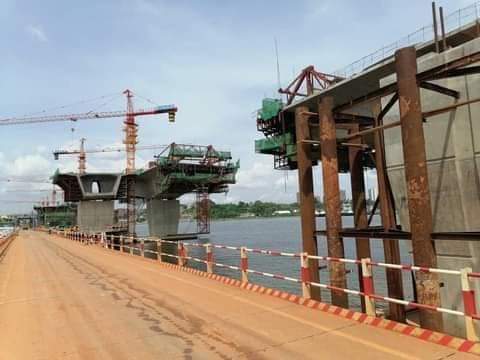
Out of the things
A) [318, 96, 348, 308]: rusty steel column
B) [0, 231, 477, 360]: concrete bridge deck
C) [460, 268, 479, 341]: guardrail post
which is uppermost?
[318, 96, 348, 308]: rusty steel column

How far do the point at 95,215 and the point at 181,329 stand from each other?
82833 mm

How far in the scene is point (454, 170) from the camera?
10.5 meters

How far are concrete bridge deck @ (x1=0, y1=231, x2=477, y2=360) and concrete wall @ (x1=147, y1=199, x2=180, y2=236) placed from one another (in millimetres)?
72883

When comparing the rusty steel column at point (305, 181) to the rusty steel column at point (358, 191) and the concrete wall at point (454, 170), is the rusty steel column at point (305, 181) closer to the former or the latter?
the rusty steel column at point (358, 191)

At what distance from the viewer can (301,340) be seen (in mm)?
6570

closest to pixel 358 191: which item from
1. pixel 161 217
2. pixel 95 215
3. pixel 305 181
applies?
pixel 305 181

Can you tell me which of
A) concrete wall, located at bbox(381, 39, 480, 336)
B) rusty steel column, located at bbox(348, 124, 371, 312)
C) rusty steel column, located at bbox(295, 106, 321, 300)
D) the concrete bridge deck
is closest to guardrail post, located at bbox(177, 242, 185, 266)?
the concrete bridge deck

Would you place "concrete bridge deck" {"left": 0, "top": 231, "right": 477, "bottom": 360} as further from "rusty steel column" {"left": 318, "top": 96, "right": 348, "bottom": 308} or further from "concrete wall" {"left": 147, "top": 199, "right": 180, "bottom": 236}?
"concrete wall" {"left": 147, "top": 199, "right": 180, "bottom": 236}

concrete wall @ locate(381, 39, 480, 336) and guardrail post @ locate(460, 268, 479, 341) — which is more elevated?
concrete wall @ locate(381, 39, 480, 336)

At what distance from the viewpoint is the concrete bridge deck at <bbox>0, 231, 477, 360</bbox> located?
242 inches

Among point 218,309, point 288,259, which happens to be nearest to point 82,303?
point 218,309

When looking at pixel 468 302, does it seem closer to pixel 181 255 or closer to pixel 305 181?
pixel 305 181

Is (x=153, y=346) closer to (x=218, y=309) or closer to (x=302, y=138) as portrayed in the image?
(x=218, y=309)

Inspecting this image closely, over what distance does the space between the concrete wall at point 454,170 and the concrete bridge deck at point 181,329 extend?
4.76m
